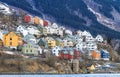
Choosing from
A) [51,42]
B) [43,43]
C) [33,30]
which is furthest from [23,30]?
[43,43]

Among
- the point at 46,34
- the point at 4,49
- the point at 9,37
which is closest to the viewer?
the point at 4,49

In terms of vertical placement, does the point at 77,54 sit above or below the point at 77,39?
below

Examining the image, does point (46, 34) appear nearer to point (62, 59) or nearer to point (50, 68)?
point (62, 59)

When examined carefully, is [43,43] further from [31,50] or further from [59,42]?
[31,50]

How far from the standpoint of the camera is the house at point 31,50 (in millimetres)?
145500

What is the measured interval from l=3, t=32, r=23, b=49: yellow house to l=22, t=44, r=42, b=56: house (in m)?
2.79

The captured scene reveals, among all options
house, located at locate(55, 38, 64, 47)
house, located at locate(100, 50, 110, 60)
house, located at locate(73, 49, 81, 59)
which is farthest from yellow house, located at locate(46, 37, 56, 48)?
house, located at locate(100, 50, 110, 60)

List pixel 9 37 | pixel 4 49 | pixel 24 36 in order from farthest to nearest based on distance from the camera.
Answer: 1. pixel 24 36
2. pixel 9 37
3. pixel 4 49

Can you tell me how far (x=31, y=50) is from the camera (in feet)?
486

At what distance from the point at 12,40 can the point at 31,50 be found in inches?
228

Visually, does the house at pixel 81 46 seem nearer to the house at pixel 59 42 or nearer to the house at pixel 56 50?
the house at pixel 59 42

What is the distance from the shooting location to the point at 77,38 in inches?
7190

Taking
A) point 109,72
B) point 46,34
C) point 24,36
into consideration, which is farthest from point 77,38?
point 109,72

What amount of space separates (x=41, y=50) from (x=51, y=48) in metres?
9.11
